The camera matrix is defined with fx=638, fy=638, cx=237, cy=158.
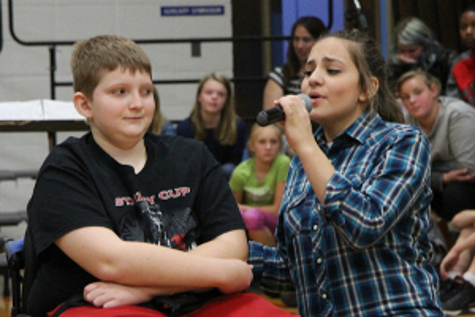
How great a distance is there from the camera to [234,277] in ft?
4.20

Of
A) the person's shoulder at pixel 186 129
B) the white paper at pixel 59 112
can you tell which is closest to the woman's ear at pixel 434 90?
the person's shoulder at pixel 186 129

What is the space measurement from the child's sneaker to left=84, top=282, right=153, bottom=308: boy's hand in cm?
226

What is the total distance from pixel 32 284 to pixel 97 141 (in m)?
0.33

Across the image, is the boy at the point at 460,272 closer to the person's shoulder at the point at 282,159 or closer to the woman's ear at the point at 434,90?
the woman's ear at the point at 434,90

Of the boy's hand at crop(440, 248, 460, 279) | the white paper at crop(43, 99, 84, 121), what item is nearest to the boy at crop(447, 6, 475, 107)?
the boy's hand at crop(440, 248, 460, 279)

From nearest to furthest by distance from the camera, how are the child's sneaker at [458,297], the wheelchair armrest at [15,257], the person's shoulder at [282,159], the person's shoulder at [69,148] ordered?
the person's shoulder at [69,148] → the wheelchair armrest at [15,257] → the child's sneaker at [458,297] → the person's shoulder at [282,159]

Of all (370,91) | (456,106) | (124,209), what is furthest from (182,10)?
(124,209)

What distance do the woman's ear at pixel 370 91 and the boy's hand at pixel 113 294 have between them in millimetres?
713

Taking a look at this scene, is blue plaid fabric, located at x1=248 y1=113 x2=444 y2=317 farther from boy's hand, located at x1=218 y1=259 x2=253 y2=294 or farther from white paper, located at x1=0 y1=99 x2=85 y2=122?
white paper, located at x1=0 y1=99 x2=85 y2=122

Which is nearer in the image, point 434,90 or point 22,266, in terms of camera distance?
point 22,266

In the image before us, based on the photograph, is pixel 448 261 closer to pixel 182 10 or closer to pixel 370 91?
pixel 370 91

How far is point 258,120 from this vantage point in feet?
4.42

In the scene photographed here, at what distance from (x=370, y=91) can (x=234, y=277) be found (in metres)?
0.60

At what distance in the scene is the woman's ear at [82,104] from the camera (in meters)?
1.35
